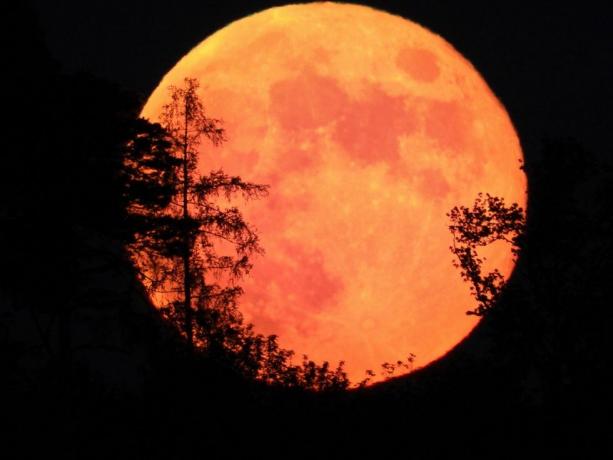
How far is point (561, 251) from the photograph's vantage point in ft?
51.0

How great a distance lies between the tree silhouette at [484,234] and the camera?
1600 centimetres

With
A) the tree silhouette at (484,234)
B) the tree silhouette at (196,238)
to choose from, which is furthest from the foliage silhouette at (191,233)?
the tree silhouette at (484,234)

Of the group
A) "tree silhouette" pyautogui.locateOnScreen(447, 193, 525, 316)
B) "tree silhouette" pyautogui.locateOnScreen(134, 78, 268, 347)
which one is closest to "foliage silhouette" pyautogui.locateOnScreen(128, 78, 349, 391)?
"tree silhouette" pyautogui.locateOnScreen(134, 78, 268, 347)

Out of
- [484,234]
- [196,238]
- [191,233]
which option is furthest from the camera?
[196,238]

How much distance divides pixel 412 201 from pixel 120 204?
37.1 ft

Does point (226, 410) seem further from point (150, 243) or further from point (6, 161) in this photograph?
point (6, 161)

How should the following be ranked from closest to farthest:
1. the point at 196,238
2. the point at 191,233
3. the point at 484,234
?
the point at 484,234 → the point at 191,233 → the point at 196,238

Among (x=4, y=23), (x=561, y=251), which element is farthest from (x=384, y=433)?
(x=4, y=23)

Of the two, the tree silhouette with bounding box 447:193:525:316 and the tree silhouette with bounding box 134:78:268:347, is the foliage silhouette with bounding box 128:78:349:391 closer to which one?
the tree silhouette with bounding box 134:78:268:347

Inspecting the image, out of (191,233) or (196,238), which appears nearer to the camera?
(191,233)

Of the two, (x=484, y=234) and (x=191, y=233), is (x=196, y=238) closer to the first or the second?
(x=191, y=233)

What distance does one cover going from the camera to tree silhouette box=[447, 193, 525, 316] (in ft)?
52.5

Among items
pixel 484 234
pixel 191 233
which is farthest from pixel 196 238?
pixel 484 234

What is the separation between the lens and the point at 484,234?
16.5 metres
